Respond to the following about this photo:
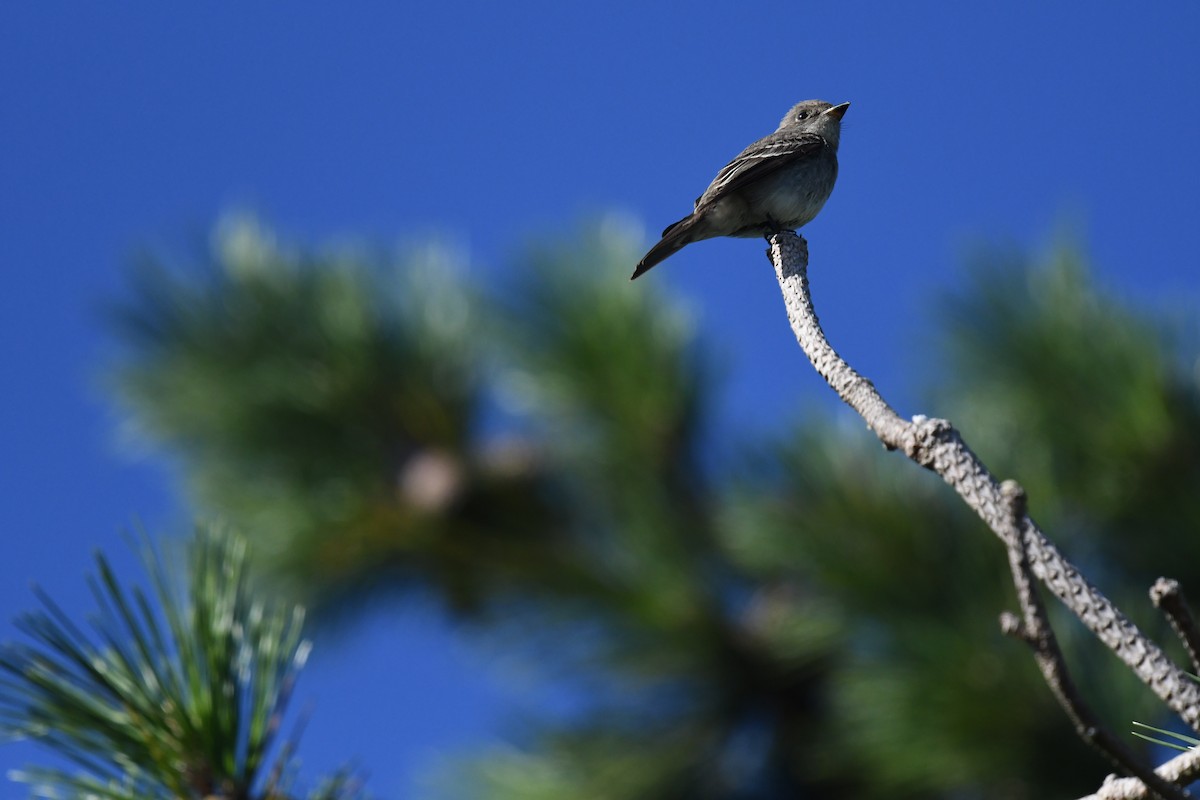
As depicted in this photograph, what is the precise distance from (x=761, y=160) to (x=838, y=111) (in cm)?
79

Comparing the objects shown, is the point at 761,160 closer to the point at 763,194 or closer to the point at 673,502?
the point at 763,194

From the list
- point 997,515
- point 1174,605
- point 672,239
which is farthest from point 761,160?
point 1174,605

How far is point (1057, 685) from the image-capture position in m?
1.03

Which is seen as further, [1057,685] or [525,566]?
[525,566]

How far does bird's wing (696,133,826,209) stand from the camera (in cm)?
454

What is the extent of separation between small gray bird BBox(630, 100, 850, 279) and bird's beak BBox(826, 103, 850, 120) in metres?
0.16

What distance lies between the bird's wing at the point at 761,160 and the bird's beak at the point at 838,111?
174 mm

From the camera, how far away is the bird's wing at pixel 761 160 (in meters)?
4.54

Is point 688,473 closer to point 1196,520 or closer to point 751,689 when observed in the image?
point 751,689

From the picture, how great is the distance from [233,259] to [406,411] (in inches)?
45.8

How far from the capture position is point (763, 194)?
4.66 m

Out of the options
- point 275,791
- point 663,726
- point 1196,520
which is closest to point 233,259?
point 663,726

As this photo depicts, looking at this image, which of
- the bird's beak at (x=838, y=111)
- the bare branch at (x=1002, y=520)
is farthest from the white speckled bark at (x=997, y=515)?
the bird's beak at (x=838, y=111)

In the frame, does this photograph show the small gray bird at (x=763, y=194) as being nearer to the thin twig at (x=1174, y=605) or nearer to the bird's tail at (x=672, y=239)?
the bird's tail at (x=672, y=239)
